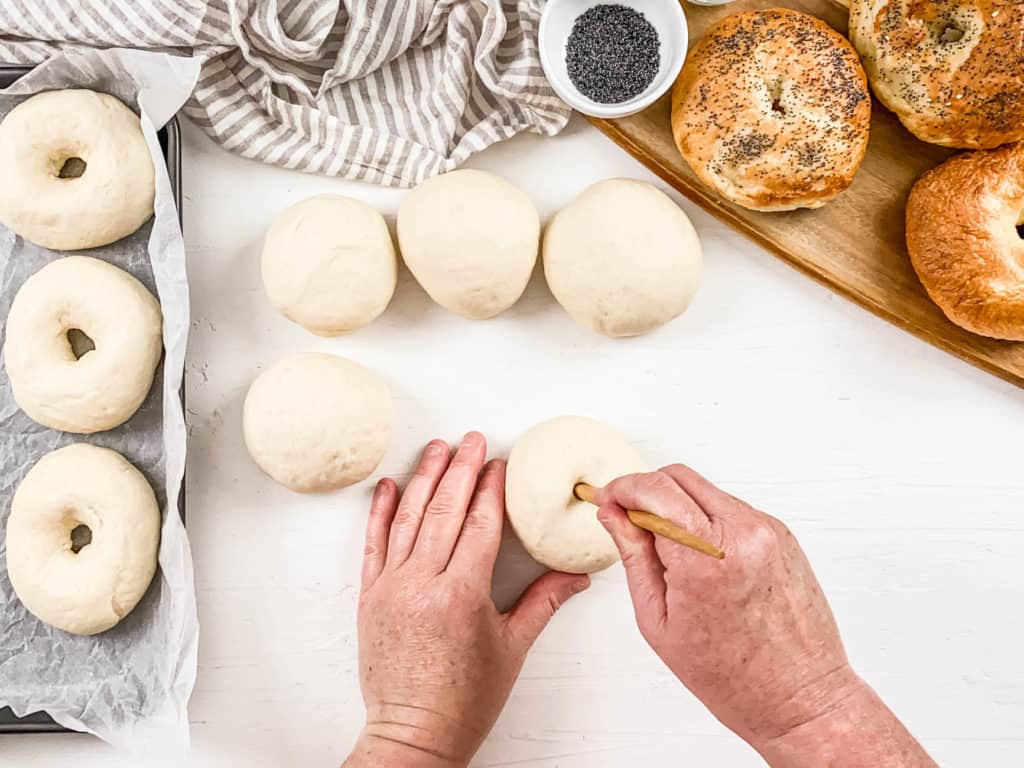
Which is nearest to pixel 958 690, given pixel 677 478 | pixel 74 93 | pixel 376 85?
pixel 677 478

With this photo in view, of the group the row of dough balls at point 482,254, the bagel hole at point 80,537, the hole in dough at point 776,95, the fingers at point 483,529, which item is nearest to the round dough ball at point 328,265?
the row of dough balls at point 482,254

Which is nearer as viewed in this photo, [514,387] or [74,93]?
[74,93]

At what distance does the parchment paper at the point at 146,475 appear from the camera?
1.24 meters

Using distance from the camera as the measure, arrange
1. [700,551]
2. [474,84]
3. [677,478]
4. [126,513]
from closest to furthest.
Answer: [700,551], [677,478], [126,513], [474,84]

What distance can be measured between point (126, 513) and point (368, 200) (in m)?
0.58

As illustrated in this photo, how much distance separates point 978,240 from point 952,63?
244mm

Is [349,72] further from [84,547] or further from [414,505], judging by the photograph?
[84,547]

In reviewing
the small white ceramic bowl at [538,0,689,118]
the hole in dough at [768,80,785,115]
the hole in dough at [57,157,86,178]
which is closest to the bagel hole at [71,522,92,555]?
the hole in dough at [57,157,86,178]

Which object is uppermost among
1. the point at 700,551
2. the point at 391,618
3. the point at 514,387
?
the point at 700,551

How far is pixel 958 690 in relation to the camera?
4.60 ft

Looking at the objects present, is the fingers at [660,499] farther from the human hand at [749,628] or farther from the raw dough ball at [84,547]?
the raw dough ball at [84,547]

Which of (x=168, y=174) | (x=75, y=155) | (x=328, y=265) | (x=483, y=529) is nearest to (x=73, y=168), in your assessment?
(x=75, y=155)

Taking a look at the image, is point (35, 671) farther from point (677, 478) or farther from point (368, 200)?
point (677, 478)

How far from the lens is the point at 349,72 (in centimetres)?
132
